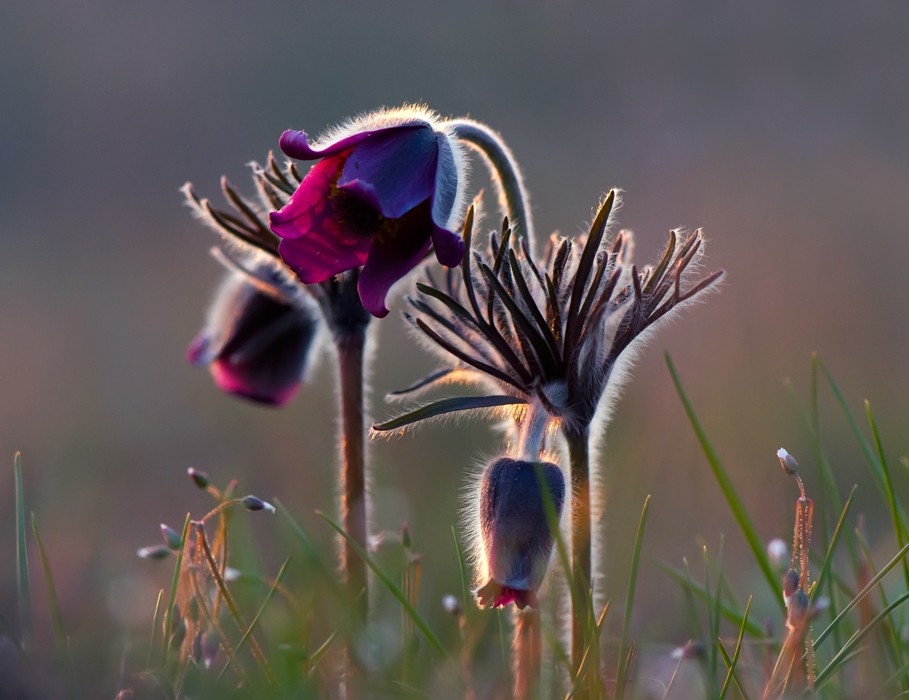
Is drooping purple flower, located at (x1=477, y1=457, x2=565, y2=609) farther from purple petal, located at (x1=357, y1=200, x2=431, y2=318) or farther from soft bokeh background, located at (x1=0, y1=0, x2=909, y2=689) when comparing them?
soft bokeh background, located at (x1=0, y1=0, x2=909, y2=689)

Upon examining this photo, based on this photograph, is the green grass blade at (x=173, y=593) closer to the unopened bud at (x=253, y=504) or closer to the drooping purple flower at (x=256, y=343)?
the unopened bud at (x=253, y=504)

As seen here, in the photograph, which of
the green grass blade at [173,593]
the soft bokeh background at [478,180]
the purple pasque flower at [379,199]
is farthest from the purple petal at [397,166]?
the soft bokeh background at [478,180]

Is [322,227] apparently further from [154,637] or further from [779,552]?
[779,552]

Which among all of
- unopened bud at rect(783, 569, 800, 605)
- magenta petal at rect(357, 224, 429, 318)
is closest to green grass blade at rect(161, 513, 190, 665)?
magenta petal at rect(357, 224, 429, 318)

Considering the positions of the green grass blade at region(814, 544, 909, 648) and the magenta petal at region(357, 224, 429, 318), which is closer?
the green grass blade at region(814, 544, 909, 648)

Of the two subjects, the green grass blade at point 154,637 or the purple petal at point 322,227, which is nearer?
the green grass blade at point 154,637

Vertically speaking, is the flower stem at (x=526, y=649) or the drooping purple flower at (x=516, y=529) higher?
the drooping purple flower at (x=516, y=529)
